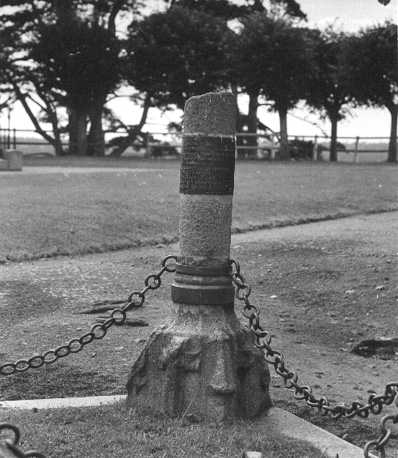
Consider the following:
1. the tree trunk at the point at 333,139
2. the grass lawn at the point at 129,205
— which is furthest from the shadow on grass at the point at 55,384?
the tree trunk at the point at 333,139

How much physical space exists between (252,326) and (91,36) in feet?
106

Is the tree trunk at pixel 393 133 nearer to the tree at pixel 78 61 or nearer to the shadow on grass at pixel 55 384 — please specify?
the tree at pixel 78 61

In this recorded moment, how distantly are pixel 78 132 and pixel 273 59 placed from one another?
330 inches

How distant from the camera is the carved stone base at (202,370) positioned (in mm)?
4801

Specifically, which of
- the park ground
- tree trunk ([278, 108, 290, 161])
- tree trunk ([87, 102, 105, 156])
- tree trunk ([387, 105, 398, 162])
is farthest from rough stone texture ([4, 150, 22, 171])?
tree trunk ([387, 105, 398, 162])

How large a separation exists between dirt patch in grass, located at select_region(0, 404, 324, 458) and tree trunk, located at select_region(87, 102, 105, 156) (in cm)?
3400

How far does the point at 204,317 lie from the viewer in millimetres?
4953

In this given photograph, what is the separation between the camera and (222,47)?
37906 millimetres

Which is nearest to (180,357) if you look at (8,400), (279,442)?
(279,442)

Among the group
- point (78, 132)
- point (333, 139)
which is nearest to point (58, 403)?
point (78, 132)

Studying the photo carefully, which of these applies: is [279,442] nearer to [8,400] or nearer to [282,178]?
[8,400]

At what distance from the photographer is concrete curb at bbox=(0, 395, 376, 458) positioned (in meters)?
4.43

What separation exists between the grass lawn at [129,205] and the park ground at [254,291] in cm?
4

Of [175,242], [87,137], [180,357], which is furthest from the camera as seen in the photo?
[87,137]
